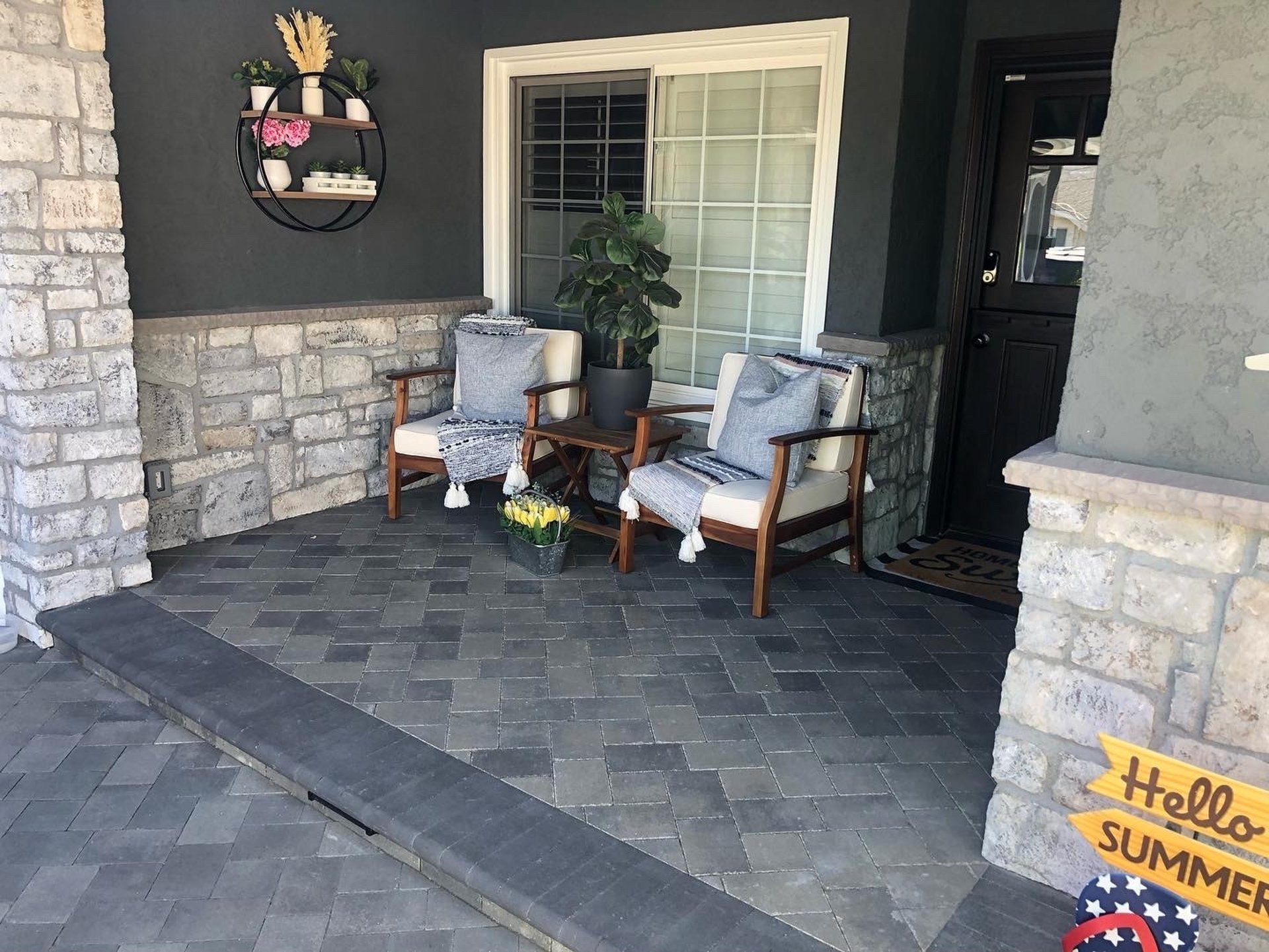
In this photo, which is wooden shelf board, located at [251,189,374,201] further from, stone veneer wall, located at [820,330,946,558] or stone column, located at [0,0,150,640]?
stone veneer wall, located at [820,330,946,558]

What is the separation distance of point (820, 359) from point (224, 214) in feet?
8.41

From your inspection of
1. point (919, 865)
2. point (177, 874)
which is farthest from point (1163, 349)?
point (177, 874)

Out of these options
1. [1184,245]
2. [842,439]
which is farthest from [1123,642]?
[842,439]

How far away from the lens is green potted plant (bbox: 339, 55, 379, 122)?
446 cm

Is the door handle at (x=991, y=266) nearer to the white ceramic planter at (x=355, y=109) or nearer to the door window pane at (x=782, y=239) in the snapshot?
the door window pane at (x=782, y=239)

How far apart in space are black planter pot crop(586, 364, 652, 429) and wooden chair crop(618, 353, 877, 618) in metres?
0.25

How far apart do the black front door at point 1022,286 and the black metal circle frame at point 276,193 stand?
2789 millimetres

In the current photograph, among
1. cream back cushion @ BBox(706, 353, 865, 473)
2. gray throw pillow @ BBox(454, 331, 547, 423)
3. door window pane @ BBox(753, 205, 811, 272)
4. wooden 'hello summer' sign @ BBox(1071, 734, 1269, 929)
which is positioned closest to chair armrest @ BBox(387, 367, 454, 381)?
gray throw pillow @ BBox(454, 331, 547, 423)

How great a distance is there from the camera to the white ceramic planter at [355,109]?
4.50 meters

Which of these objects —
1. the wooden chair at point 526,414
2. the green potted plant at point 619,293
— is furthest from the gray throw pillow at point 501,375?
the green potted plant at point 619,293

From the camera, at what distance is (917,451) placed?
4672mm

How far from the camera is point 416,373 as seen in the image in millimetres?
4660

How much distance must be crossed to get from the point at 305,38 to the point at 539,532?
92.7 inches

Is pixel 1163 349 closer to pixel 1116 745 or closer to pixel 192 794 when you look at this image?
pixel 1116 745
